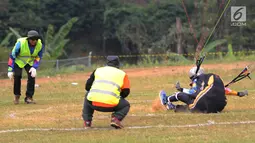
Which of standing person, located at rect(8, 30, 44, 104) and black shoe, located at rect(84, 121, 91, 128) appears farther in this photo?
standing person, located at rect(8, 30, 44, 104)

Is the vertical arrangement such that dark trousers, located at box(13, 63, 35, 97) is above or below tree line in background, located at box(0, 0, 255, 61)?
below

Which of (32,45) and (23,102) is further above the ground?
(32,45)

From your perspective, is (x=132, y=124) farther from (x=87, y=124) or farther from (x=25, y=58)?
(x=25, y=58)

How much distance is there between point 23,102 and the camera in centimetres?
1573

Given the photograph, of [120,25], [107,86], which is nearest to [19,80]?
[107,86]

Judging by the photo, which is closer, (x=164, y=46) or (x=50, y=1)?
(x=164, y=46)

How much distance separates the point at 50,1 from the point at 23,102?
34.9 metres

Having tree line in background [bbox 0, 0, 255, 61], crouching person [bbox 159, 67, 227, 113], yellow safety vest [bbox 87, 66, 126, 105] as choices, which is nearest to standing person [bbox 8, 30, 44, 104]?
crouching person [bbox 159, 67, 227, 113]

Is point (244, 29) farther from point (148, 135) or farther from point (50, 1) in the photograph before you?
point (148, 135)

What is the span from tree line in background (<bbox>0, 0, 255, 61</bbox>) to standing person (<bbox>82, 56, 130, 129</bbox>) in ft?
99.5

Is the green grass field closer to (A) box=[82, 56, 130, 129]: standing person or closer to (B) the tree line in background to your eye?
(A) box=[82, 56, 130, 129]: standing person

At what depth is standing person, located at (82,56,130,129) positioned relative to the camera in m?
9.85

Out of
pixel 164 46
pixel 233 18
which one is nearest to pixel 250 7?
pixel 233 18

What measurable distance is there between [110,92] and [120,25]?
3961 centimetres
